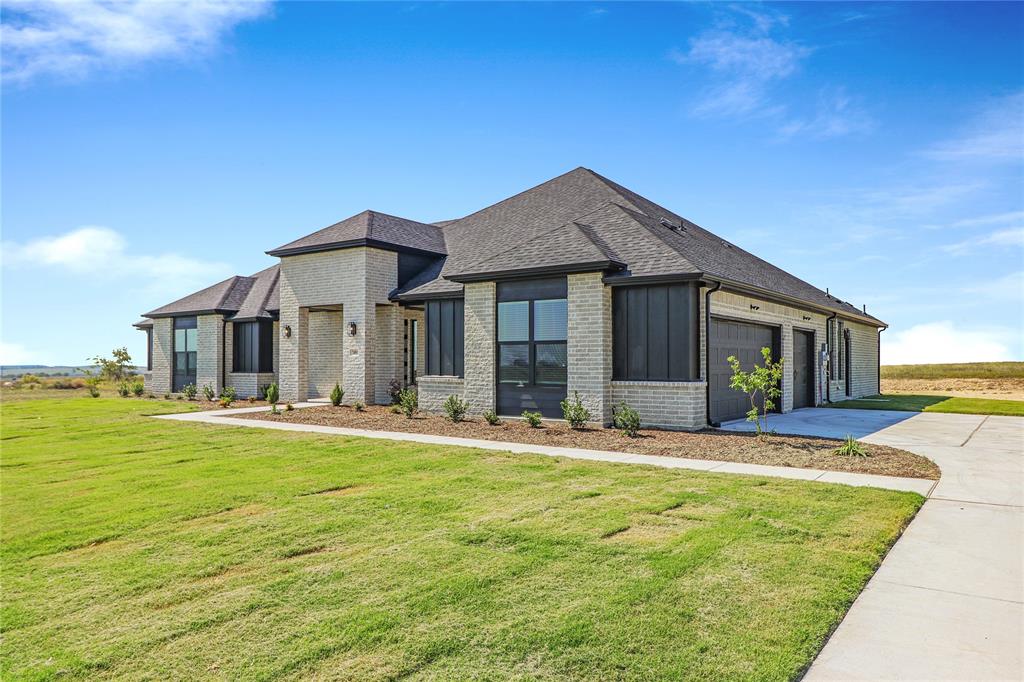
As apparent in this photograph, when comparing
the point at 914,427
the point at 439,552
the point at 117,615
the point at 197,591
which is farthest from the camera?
the point at 914,427

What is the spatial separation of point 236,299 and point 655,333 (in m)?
19.8

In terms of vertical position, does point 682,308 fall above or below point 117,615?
above

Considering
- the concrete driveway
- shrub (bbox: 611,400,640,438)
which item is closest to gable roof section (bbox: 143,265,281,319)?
shrub (bbox: 611,400,640,438)

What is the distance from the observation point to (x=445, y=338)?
54.4 feet

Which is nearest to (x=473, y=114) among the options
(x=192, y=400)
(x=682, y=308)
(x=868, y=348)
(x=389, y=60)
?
(x=389, y=60)

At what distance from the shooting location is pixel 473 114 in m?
16.2

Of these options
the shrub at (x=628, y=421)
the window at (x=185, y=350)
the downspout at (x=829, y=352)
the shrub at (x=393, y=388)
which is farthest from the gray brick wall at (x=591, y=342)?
the window at (x=185, y=350)

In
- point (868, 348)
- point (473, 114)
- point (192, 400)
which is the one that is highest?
point (473, 114)

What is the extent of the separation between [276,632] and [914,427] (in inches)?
609

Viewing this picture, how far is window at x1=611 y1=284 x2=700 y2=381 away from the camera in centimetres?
1267

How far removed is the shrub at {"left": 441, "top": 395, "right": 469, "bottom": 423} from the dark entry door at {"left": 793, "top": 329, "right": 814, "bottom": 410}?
10934mm

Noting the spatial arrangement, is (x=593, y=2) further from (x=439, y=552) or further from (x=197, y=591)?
(x=197, y=591)

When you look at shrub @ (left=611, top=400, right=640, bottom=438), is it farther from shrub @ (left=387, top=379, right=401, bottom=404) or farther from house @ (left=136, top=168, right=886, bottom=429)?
shrub @ (left=387, top=379, right=401, bottom=404)

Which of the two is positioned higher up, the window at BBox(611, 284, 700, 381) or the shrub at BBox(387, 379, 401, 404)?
the window at BBox(611, 284, 700, 381)
